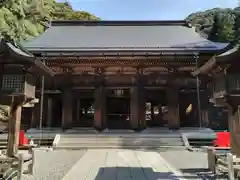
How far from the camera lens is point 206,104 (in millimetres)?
13500

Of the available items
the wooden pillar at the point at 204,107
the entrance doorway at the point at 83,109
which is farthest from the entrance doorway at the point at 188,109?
the entrance doorway at the point at 83,109

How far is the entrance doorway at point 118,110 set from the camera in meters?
14.0

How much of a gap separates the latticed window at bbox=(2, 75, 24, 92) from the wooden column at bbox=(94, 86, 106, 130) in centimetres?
741

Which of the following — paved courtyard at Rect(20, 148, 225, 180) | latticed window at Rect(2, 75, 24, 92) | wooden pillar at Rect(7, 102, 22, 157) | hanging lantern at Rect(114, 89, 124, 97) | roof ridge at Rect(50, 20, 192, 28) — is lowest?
paved courtyard at Rect(20, 148, 225, 180)

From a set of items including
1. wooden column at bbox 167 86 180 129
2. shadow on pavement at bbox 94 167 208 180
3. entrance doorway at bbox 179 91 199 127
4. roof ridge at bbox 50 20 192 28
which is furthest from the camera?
roof ridge at bbox 50 20 192 28

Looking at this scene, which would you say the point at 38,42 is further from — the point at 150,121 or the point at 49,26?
the point at 150,121

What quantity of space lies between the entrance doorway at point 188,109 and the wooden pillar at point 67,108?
6.81m

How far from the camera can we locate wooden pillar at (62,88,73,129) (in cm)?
1264

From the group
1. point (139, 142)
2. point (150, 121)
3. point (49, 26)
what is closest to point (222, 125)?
point (150, 121)

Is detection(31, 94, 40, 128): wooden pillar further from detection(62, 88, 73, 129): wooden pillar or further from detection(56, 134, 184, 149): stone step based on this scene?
detection(56, 134, 184, 149): stone step

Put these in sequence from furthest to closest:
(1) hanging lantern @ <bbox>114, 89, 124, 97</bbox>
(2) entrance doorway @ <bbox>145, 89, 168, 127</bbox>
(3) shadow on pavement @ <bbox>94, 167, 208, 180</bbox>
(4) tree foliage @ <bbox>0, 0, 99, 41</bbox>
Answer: (4) tree foliage @ <bbox>0, 0, 99, 41</bbox> → (2) entrance doorway @ <bbox>145, 89, 168, 127</bbox> → (1) hanging lantern @ <bbox>114, 89, 124, 97</bbox> → (3) shadow on pavement @ <bbox>94, 167, 208, 180</bbox>

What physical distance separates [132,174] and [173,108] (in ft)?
25.3

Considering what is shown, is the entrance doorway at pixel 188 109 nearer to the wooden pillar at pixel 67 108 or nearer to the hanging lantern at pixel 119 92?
the hanging lantern at pixel 119 92

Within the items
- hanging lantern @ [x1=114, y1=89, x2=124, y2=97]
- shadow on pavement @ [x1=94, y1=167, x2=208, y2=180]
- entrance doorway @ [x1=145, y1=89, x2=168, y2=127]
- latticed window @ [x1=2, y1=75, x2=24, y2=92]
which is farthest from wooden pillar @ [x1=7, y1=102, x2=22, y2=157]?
entrance doorway @ [x1=145, y1=89, x2=168, y2=127]
